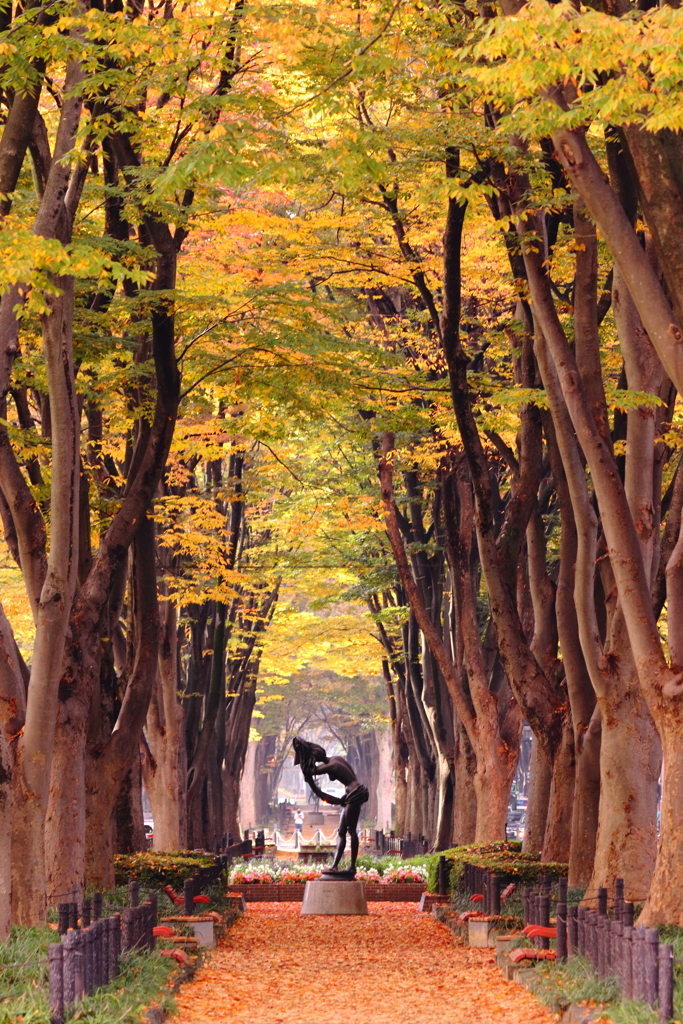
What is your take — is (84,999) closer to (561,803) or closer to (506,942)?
(506,942)

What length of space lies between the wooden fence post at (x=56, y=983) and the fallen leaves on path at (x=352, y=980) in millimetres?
1983

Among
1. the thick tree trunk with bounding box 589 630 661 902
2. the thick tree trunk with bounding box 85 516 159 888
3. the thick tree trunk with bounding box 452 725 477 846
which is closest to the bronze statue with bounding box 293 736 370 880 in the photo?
the thick tree trunk with bounding box 452 725 477 846

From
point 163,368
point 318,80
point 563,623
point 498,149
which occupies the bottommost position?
point 563,623

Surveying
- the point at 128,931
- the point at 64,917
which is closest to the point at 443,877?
the point at 128,931

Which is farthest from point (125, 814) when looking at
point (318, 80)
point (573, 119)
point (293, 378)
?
point (573, 119)

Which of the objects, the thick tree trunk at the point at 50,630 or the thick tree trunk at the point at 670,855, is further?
the thick tree trunk at the point at 50,630

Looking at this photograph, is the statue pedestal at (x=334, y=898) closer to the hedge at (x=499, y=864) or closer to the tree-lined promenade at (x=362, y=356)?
the hedge at (x=499, y=864)

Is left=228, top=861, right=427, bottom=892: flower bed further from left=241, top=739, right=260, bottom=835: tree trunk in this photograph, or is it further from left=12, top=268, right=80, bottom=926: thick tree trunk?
left=241, top=739, right=260, bottom=835: tree trunk

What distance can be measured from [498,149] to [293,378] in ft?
16.1

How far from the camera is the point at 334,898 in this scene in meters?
20.1

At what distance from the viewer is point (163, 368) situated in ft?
47.0

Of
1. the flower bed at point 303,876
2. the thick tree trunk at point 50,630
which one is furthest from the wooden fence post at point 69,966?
the flower bed at point 303,876

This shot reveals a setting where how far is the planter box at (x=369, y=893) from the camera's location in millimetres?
23984

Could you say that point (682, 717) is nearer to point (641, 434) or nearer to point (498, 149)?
point (641, 434)
